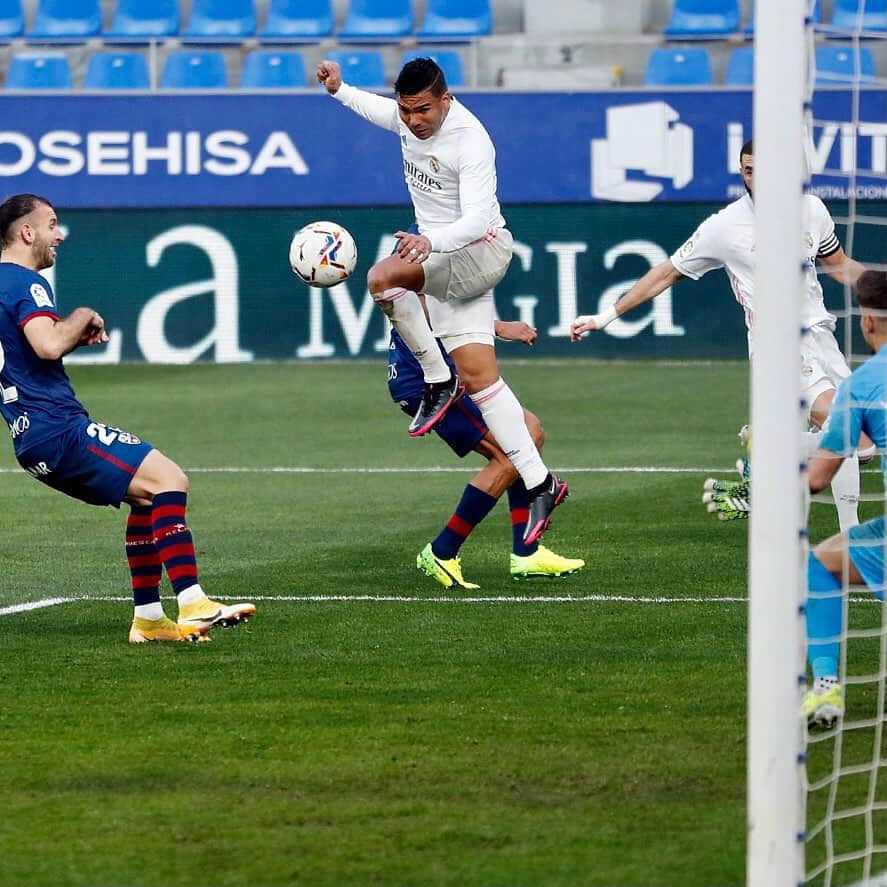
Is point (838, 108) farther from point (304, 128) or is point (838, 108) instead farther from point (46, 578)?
point (46, 578)

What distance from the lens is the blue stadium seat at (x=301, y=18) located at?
20500 mm

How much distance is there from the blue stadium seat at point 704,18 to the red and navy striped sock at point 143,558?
1451 cm

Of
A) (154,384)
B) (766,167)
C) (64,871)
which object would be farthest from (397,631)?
(154,384)

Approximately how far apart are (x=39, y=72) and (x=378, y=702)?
15288mm

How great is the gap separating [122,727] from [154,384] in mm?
11373

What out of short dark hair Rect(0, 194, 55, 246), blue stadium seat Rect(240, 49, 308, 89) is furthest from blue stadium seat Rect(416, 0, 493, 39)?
short dark hair Rect(0, 194, 55, 246)

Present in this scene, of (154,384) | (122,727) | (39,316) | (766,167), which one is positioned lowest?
(154,384)

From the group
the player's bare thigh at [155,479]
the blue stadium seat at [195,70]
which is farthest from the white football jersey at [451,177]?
the blue stadium seat at [195,70]

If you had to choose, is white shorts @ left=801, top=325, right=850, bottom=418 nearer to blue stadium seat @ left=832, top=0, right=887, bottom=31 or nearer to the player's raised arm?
the player's raised arm

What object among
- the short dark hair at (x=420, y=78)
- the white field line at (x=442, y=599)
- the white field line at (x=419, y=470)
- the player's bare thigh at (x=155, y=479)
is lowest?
the white field line at (x=419, y=470)

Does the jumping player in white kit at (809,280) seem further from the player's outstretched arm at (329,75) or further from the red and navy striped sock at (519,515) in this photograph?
the player's outstretched arm at (329,75)

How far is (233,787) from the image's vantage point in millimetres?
4812

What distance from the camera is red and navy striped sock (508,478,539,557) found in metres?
8.12

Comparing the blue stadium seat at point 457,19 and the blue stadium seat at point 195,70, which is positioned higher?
the blue stadium seat at point 457,19
